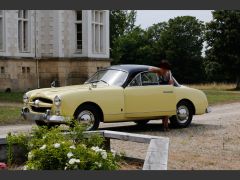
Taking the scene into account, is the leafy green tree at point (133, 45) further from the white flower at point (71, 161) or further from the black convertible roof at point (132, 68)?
the white flower at point (71, 161)

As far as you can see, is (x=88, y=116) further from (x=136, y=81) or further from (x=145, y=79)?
(x=145, y=79)

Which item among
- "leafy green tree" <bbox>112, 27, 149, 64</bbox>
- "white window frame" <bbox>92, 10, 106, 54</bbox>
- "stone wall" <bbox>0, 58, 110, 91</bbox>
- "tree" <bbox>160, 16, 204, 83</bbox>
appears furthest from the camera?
"white window frame" <bbox>92, 10, 106, 54</bbox>

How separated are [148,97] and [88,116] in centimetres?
148

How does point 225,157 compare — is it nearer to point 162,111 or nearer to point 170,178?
point 162,111

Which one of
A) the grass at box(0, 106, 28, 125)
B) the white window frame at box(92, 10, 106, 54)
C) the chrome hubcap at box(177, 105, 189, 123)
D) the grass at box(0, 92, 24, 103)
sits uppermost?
the white window frame at box(92, 10, 106, 54)

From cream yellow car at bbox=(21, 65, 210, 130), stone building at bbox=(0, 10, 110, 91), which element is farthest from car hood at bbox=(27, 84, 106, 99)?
stone building at bbox=(0, 10, 110, 91)

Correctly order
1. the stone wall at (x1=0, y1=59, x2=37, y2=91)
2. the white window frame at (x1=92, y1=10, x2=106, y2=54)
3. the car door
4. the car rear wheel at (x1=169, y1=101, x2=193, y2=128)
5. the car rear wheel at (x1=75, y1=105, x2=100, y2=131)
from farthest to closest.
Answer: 1. the white window frame at (x1=92, y1=10, x2=106, y2=54)
2. the stone wall at (x1=0, y1=59, x2=37, y2=91)
3. the car rear wheel at (x1=169, y1=101, x2=193, y2=128)
4. the car door
5. the car rear wheel at (x1=75, y1=105, x2=100, y2=131)

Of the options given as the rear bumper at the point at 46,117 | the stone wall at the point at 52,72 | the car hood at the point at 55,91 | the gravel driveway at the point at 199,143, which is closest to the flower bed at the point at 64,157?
the gravel driveway at the point at 199,143

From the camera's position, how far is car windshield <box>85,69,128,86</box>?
38.9 feet

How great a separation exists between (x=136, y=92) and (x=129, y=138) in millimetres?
3968

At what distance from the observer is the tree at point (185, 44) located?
8688 millimetres

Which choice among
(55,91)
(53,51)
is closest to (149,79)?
(55,91)

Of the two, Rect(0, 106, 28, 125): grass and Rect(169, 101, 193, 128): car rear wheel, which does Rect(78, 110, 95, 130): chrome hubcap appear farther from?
Rect(0, 106, 28, 125): grass

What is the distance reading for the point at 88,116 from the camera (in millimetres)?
11031
